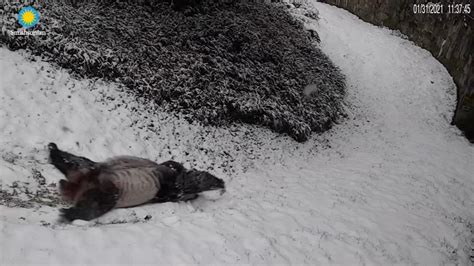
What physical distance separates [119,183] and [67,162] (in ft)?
4.46

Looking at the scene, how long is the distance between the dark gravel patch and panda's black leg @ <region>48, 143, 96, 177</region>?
274cm

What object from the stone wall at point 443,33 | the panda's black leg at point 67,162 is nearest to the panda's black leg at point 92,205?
the panda's black leg at point 67,162

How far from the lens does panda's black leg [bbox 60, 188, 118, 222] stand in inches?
229

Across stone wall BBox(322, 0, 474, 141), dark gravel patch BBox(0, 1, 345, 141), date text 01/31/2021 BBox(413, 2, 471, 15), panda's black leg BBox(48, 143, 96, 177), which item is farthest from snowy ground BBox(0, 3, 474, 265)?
date text 01/31/2021 BBox(413, 2, 471, 15)

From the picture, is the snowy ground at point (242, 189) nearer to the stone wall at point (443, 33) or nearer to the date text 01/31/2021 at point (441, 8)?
the stone wall at point (443, 33)

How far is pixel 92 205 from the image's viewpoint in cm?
607

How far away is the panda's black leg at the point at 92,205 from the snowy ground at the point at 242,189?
17 centimetres

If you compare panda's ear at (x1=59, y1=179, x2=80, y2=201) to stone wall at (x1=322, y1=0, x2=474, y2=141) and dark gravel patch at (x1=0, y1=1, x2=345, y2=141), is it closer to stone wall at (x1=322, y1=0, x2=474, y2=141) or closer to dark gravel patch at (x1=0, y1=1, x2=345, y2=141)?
dark gravel patch at (x1=0, y1=1, x2=345, y2=141)

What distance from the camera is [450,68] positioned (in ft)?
57.8

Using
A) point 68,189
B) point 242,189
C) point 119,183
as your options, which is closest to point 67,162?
point 68,189

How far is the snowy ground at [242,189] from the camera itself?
541cm

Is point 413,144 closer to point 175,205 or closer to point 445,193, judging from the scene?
point 445,193

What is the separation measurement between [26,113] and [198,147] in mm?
3928

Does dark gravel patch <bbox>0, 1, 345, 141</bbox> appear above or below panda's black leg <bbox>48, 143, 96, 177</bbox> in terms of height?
above
